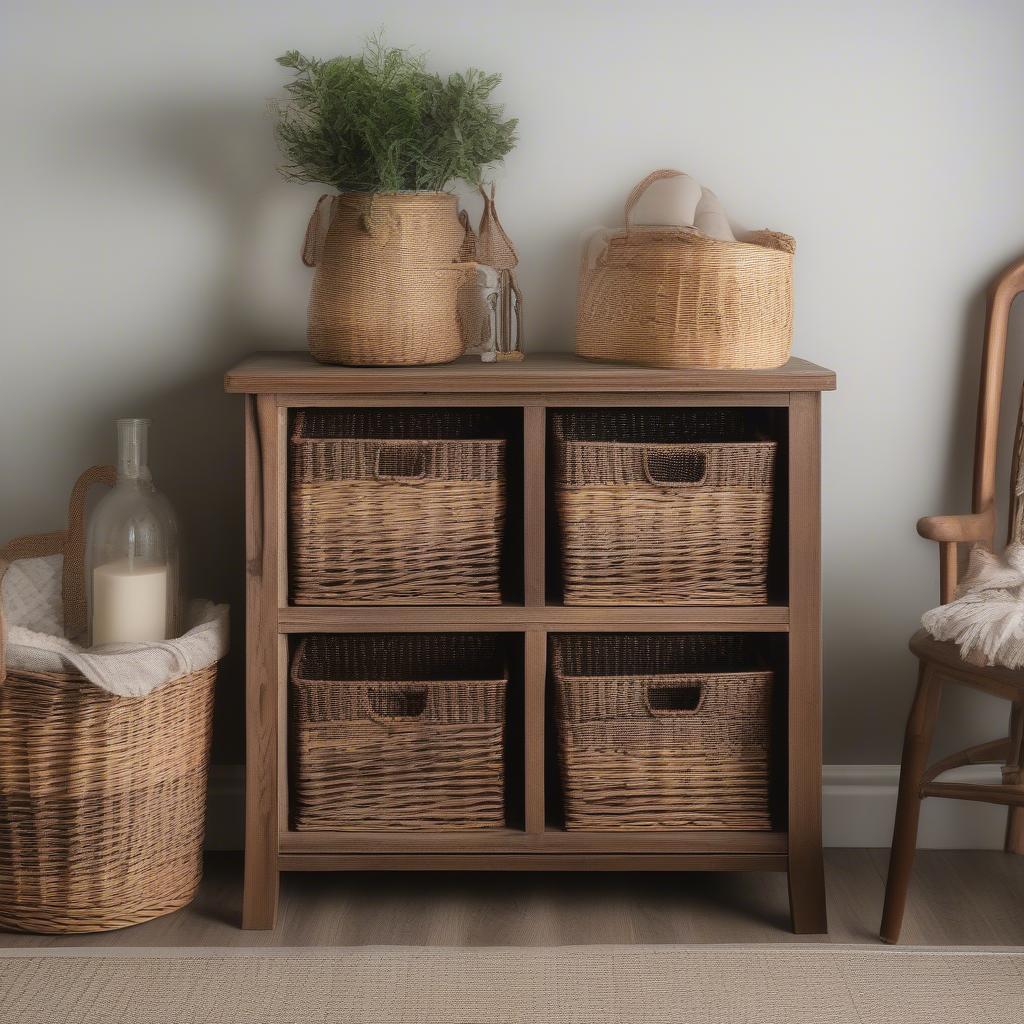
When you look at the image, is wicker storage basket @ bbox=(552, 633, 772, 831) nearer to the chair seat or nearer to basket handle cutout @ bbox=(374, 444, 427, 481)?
the chair seat

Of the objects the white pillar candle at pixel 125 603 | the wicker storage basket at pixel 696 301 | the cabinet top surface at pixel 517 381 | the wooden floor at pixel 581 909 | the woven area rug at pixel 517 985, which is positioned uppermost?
the wicker storage basket at pixel 696 301

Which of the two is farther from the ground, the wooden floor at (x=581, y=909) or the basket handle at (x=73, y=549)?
the basket handle at (x=73, y=549)

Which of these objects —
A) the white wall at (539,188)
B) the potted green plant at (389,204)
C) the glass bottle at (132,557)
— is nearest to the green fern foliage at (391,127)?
the potted green plant at (389,204)

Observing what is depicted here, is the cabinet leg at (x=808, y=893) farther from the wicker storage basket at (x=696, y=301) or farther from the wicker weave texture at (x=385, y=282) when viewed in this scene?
the wicker weave texture at (x=385, y=282)

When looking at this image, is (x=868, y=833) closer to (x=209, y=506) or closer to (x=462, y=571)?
(x=462, y=571)

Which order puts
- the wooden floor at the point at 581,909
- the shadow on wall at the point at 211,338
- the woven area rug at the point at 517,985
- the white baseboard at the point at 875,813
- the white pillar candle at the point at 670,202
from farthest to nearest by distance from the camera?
the white baseboard at the point at 875,813 → the shadow on wall at the point at 211,338 → the white pillar candle at the point at 670,202 → the wooden floor at the point at 581,909 → the woven area rug at the point at 517,985

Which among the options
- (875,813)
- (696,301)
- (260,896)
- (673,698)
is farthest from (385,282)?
(875,813)

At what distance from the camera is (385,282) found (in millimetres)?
1907

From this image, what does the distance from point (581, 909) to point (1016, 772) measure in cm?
70

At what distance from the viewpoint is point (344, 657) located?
2.02 metres

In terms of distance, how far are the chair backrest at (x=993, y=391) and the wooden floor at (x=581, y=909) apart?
→ 613 millimetres

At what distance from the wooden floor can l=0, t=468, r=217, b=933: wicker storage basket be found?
0.07 metres

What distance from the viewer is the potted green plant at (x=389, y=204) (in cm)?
187

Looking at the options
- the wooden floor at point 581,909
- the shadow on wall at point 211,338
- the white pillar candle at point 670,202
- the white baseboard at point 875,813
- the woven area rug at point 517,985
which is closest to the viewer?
the woven area rug at point 517,985
